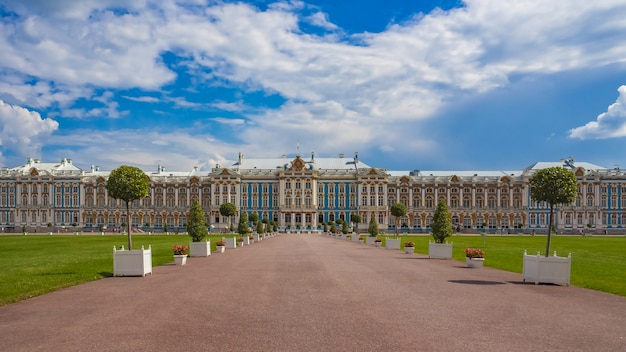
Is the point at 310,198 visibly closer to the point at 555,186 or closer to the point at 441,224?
the point at 441,224

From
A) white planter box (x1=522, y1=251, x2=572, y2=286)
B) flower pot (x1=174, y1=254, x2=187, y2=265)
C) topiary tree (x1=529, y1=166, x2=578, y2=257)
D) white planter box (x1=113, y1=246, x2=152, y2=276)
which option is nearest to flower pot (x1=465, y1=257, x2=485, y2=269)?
topiary tree (x1=529, y1=166, x2=578, y2=257)

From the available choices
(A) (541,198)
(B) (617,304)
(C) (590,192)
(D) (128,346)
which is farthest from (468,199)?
(D) (128,346)

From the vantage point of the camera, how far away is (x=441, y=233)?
108 feet

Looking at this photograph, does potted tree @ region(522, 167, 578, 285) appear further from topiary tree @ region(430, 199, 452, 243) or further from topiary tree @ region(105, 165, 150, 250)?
topiary tree @ region(105, 165, 150, 250)

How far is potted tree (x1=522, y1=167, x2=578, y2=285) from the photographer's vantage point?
19.0 meters

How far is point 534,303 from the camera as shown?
48.8 ft

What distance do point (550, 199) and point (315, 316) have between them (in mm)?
14130

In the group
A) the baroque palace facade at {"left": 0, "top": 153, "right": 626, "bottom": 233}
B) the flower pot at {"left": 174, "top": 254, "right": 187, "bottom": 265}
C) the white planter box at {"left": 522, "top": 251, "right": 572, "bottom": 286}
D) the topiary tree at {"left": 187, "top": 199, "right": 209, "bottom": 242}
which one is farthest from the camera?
the baroque palace facade at {"left": 0, "top": 153, "right": 626, "bottom": 233}

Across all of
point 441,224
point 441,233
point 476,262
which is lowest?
Result: point 476,262

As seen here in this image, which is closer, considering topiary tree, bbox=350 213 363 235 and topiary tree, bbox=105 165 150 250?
topiary tree, bbox=105 165 150 250

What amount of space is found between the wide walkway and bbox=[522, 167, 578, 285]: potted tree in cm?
72

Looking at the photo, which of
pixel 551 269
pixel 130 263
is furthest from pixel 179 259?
pixel 551 269

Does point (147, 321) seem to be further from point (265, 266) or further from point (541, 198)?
point (541, 198)

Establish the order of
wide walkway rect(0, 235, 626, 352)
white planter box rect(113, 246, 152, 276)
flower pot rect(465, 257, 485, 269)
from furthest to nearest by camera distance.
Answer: flower pot rect(465, 257, 485, 269), white planter box rect(113, 246, 152, 276), wide walkway rect(0, 235, 626, 352)
